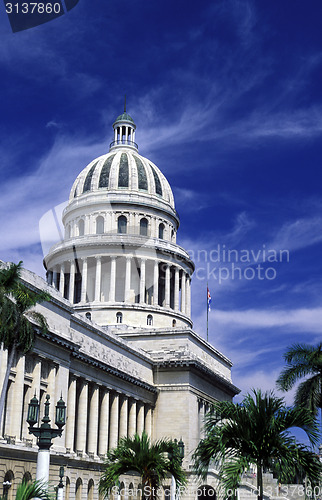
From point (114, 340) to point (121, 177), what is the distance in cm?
3332

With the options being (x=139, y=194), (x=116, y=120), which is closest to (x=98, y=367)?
(x=139, y=194)

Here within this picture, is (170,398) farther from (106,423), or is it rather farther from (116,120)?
(116,120)

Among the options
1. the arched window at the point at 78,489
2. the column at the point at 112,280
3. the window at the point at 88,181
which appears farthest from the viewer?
the window at the point at 88,181

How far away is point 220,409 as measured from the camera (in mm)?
25562

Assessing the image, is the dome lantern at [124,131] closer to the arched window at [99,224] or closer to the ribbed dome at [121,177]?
the ribbed dome at [121,177]

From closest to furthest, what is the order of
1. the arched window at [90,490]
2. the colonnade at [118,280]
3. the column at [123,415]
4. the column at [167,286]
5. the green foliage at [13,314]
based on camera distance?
the green foliage at [13,314] → the arched window at [90,490] → the column at [123,415] → the colonnade at [118,280] → the column at [167,286]

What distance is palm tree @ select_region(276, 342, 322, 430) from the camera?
1864 inches

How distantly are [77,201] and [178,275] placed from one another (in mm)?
16373

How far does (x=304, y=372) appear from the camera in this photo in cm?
4812

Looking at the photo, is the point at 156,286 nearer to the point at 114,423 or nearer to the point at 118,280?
the point at 118,280

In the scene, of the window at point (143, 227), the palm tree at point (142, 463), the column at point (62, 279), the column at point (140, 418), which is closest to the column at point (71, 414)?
the column at point (140, 418)

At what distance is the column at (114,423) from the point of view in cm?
5952

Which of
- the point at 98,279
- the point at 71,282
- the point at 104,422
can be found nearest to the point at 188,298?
the point at 98,279

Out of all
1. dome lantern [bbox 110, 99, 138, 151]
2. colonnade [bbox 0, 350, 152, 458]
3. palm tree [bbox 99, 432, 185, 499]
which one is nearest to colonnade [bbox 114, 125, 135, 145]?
dome lantern [bbox 110, 99, 138, 151]
